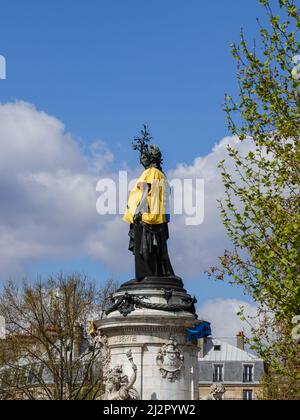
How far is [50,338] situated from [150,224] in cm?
2111

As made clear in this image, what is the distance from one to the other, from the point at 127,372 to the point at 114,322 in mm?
1521

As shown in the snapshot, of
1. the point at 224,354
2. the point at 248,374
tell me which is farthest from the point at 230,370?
the point at 224,354

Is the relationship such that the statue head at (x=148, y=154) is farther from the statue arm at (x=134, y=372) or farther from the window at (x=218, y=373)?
the window at (x=218, y=373)

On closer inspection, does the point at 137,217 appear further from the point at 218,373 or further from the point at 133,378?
the point at 218,373

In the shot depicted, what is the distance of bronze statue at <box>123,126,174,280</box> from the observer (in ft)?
92.1

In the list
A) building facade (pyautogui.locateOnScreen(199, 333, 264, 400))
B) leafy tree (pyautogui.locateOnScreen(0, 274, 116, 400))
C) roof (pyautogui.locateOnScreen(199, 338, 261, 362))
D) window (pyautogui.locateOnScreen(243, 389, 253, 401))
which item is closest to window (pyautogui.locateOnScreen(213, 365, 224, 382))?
building facade (pyautogui.locateOnScreen(199, 333, 264, 400))

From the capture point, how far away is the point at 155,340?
26047mm

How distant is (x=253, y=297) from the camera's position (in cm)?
2241

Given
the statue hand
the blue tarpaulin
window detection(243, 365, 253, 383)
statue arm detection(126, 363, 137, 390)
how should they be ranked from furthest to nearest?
window detection(243, 365, 253, 383) → the statue hand → the blue tarpaulin → statue arm detection(126, 363, 137, 390)

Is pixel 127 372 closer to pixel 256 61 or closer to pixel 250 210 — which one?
pixel 250 210

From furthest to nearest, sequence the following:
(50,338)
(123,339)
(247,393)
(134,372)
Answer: (247,393) → (50,338) → (123,339) → (134,372)

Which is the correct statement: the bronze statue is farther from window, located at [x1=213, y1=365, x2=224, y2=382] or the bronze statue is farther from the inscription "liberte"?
window, located at [x1=213, y1=365, x2=224, y2=382]

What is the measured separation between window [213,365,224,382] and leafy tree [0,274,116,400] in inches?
1383
